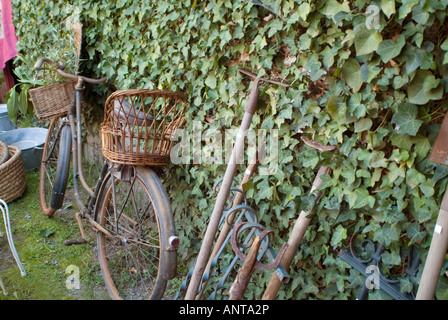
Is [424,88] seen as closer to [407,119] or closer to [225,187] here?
[407,119]

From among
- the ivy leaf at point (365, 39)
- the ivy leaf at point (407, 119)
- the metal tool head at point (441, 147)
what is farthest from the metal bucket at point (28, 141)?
the metal tool head at point (441, 147)

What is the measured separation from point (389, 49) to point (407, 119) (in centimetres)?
29

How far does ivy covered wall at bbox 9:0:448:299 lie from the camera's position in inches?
60.1

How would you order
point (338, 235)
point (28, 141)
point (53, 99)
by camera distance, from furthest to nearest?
point (28, 141)
point (53, 99)
point (338, 235)

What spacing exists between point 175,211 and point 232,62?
4.12 ft

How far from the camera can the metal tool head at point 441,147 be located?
143 centimetres

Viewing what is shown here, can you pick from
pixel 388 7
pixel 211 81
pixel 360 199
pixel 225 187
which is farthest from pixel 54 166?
pixel 388 7

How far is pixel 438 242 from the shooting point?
1.39 metres

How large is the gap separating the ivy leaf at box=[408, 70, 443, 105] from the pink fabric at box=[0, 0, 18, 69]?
5.64 metres

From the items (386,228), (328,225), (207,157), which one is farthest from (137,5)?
(386,228)

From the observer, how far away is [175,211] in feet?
9.59

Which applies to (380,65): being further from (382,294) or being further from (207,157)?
(207,157)

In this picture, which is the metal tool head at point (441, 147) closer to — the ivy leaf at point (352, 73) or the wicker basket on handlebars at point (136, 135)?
the ivy leaf at point (352, 73)

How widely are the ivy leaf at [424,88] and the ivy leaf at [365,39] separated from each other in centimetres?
21
